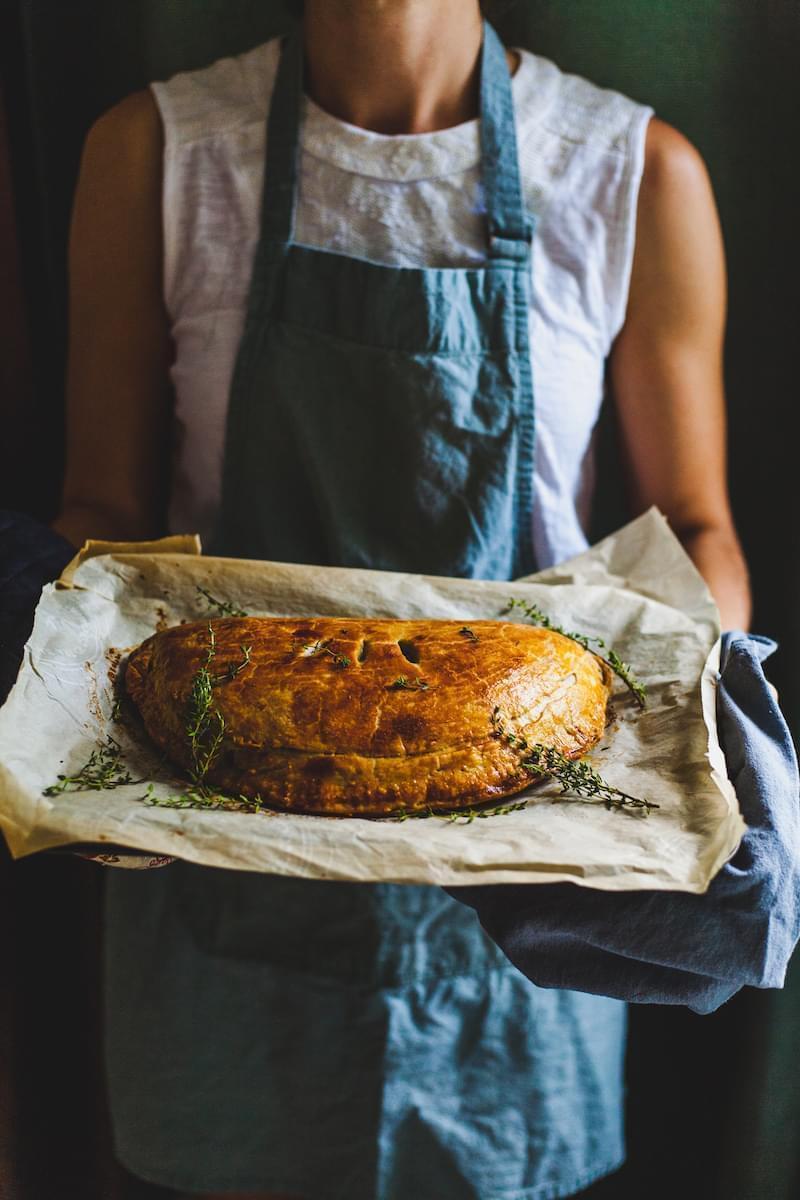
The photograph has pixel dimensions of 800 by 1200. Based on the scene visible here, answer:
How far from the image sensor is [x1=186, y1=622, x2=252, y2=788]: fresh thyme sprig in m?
0.67

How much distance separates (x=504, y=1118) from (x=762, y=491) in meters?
0.78

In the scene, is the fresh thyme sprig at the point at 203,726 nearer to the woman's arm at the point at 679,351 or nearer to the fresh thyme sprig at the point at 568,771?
the fresh thyme sprig at the point at 568,771

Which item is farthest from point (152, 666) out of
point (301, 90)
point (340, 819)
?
point (301, 90)

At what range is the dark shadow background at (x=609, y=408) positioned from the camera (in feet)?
3.45

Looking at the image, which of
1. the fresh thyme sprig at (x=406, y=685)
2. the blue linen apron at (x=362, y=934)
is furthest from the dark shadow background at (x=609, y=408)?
the fresh thyme sprig at (x=406, y=685)

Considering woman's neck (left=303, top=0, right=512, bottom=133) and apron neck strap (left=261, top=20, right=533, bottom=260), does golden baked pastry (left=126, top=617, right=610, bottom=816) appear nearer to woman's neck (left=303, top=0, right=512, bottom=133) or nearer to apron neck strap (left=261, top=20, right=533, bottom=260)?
apron neck strap (left=261, top=20, right=533, bottom=260)

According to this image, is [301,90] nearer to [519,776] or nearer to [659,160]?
[659,160]

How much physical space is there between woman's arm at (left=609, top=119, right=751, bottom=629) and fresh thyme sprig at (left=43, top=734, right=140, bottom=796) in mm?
583

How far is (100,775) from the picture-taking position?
649mm

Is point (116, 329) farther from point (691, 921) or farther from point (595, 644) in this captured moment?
point (691, 921)

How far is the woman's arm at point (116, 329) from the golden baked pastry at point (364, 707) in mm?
317

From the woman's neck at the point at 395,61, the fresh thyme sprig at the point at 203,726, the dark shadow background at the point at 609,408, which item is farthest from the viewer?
the dark shadow background at the point at 609,408

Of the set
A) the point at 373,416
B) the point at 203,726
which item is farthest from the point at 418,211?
the point at 203,726

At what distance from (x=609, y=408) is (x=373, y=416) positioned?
0.43 m
